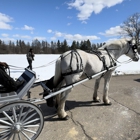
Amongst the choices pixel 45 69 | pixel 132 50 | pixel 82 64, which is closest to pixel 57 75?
pixel 82 64

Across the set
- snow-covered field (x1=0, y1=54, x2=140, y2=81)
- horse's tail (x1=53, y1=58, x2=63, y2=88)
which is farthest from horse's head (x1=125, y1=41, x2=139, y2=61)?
snow-covered field (x1=0, y1=54, x2=140, y2=81)

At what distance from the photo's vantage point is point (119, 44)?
446cm

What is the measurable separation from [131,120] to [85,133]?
1246 mm

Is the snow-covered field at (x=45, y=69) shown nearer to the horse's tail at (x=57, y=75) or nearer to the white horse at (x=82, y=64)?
the horse's tail at (x=57, y=75)

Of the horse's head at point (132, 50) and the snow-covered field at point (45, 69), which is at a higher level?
the horse's head at point (132, 50)

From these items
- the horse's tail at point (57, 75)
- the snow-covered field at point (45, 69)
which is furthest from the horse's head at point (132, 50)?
the snow-covered field at point (45, 69)

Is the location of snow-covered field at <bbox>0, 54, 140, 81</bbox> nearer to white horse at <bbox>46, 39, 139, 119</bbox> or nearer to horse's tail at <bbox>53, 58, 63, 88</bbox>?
horse's tail at <bbox>53, 58, 63, 88</bbox>

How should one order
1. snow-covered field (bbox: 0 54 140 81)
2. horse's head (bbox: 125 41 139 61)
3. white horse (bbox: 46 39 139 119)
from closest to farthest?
white horse (bbox: 46 39 139 119), horse's head (bbox: 125 41 139 61), snow-covered field (bbox: 0 54 140 81)

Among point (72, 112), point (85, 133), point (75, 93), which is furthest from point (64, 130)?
point (75, 93)

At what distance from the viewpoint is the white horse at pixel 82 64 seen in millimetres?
3328

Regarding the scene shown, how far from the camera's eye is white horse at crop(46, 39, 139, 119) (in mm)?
3328

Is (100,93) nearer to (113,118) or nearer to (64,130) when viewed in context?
(113,118)

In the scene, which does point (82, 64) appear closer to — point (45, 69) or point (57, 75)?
point (57, 75)

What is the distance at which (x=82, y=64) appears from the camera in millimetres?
3445
